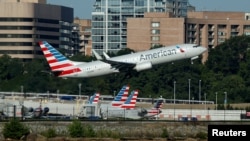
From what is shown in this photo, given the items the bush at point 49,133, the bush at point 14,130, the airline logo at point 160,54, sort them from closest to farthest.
Result: the bush at point 14,130 → the bush at point 49,133 → the airline logo at point 160,54

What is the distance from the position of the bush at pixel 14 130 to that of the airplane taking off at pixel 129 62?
184 ft

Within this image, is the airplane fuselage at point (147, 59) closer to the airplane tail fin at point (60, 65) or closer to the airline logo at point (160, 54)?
the airline logo at point (160, 54)

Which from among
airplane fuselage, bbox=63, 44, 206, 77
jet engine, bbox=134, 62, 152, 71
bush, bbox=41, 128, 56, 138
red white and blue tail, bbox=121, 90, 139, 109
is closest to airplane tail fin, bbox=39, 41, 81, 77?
airplane fuselage, bbox=63, 44, 206, 77

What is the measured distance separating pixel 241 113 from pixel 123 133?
29.4 metres

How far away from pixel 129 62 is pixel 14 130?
60.7 meters

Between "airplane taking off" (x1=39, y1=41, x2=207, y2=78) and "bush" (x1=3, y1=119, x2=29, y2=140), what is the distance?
56201mm

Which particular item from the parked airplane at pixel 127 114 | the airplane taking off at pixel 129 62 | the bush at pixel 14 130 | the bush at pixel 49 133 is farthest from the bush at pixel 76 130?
the airplane taking off at pixel 129 62

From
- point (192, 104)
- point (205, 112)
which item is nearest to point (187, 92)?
point (192, 104)

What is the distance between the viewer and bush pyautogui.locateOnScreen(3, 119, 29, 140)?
9138 cm

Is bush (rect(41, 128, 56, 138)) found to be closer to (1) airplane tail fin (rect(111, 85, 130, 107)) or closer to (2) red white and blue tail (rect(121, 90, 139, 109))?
(2) red white and blue tail (rect(121, 90, 139, 109))

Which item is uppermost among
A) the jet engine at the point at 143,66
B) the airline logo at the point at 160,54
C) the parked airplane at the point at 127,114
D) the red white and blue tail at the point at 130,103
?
the airline logo at the point at 160,54

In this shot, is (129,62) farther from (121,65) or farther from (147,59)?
(147,59)

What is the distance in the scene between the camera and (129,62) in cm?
15162

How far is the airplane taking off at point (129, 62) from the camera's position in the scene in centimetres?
14812
